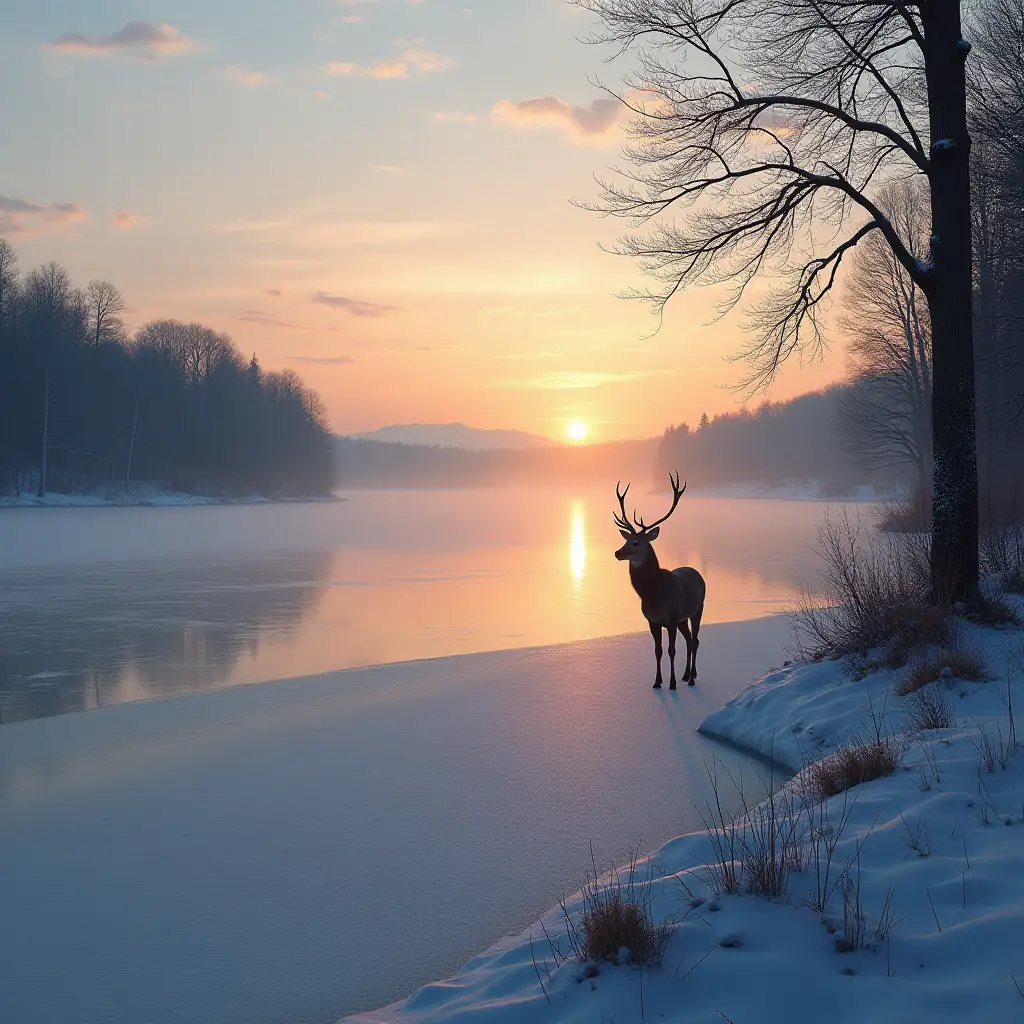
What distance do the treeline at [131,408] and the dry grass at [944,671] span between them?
58.0 metres

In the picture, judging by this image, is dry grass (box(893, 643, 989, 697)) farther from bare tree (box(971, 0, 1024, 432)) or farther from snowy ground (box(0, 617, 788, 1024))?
bare tree (box(971, 0, 1024, 432))

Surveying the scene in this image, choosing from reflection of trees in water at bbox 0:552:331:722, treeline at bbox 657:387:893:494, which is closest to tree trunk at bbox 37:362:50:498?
reflection of trees in water at bbox 0:552:331:722

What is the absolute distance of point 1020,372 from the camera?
87.1ft

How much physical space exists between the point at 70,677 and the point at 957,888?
383 inches

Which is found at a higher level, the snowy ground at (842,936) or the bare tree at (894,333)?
the bare tree at (894,333)

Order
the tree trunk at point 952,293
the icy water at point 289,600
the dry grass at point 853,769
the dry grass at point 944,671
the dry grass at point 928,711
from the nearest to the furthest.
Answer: the dry grass at point 853,769 < the dry grass at point 928,711 < the dry grass at point 944,671 < the tree trunk at point 952,293 < the icy water at point 289,600

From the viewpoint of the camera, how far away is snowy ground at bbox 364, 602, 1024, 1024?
288 cm

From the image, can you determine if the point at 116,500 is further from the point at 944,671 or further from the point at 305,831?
the point at 944,671

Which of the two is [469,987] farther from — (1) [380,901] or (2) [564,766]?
(2) [564,766]

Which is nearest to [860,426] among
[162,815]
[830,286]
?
[830,286]

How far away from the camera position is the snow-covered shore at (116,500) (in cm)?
5319

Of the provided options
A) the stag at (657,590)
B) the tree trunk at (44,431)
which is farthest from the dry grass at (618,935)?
the tree trunk at (44,431)

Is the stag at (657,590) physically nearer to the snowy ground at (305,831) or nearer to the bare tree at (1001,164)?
the snowy ground at (305,831)

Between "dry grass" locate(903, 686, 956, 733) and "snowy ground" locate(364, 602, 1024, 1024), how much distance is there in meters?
0.99
